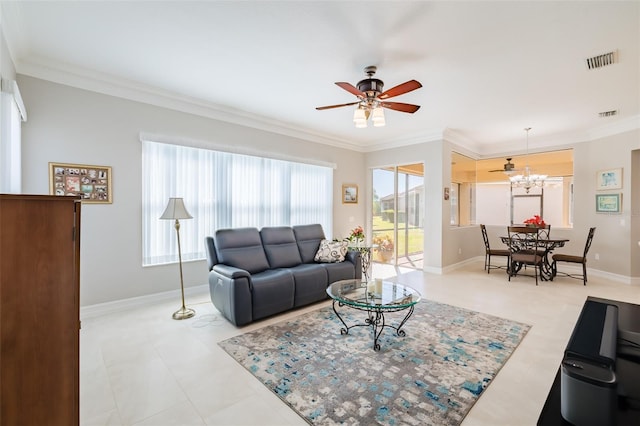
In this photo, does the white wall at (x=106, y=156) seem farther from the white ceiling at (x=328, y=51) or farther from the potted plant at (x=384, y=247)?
the potted plant at (x=384, y=247)

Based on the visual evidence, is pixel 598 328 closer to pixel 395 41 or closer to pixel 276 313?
pixel 395 41

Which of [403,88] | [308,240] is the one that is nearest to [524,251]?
[308,240]

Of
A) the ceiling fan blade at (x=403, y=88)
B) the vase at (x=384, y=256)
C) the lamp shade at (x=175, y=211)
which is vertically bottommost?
the vase at (x=384, y=256)

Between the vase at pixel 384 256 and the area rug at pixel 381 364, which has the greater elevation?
the vase at pixel 384 256

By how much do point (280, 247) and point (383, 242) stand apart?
3.30 m

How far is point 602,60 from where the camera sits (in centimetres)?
289

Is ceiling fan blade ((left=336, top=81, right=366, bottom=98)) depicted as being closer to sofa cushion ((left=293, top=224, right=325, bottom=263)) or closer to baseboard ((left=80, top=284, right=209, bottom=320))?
sofa cushion ((left=293, top=224, right=325, bottom=263))

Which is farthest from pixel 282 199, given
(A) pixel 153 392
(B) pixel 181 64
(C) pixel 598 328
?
(C) pixel 598 328

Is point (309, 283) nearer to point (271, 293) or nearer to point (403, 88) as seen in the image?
point (271, 293)

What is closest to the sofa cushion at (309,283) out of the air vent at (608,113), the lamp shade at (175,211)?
the lamp shade at (175,211)

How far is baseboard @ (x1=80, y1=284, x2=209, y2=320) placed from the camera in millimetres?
3354

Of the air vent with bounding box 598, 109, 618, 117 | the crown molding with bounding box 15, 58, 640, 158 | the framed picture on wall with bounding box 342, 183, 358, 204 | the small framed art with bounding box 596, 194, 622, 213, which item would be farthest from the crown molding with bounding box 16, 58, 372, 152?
the small framed art with bounding box 596, 194, 622, 213

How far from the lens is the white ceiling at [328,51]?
7.38 feet

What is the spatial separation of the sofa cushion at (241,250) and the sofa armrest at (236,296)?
15.2 inches
